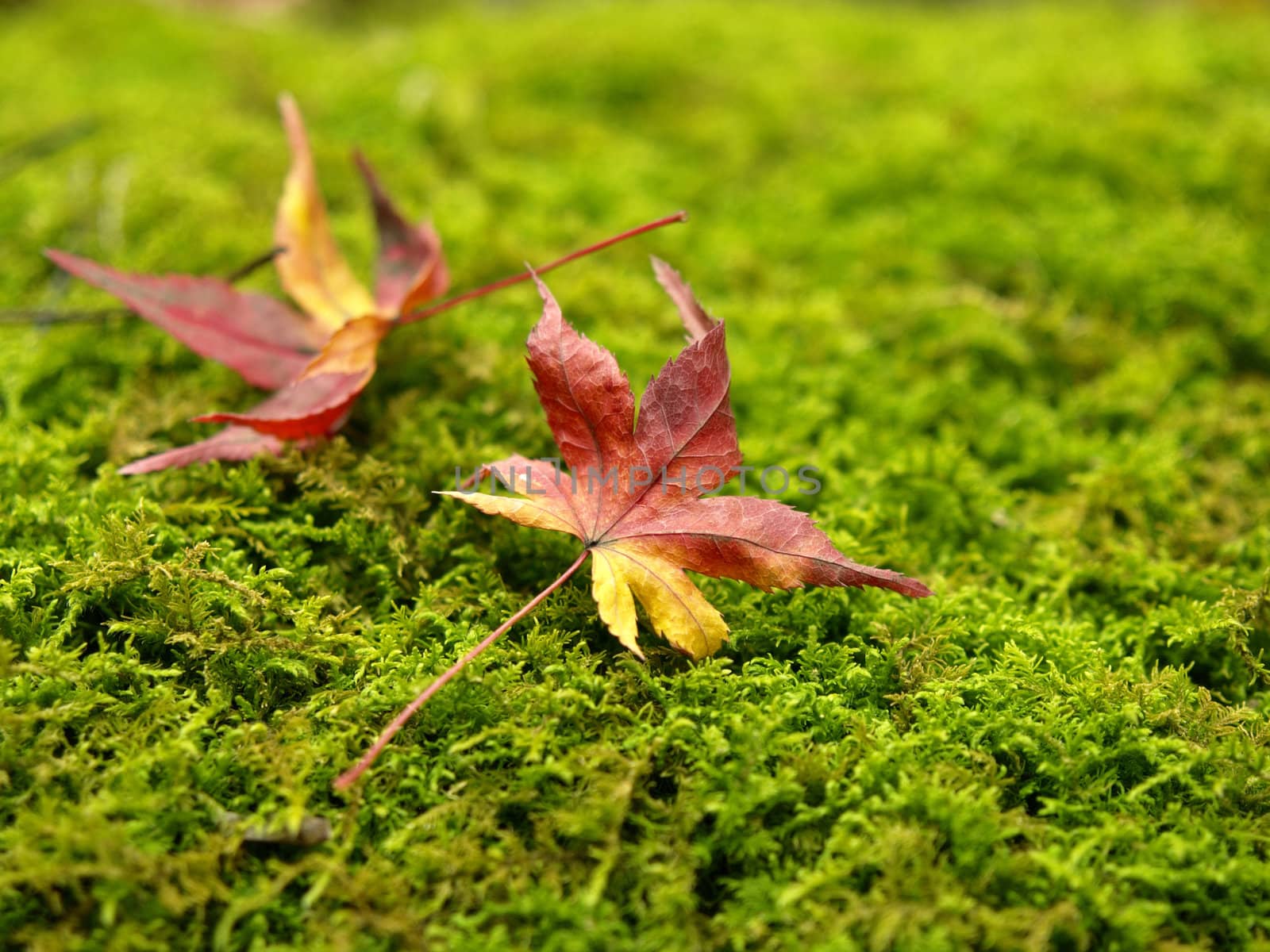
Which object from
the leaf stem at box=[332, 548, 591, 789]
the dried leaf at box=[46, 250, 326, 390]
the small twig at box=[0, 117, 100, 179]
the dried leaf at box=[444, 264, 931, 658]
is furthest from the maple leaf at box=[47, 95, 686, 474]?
the small twig at box=[0, 117, 100, 179]

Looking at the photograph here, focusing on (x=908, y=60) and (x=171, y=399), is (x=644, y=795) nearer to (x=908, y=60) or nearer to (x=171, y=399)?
(x=171, y=399)

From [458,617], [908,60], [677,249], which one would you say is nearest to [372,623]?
[458,617]

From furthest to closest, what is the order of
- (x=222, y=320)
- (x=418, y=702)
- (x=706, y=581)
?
1. (x=222, y=320)
2. (x=706, y=581)
3. (x=418, y=702)

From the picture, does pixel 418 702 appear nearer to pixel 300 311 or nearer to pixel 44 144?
pixel 300 311

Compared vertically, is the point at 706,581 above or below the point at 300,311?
below

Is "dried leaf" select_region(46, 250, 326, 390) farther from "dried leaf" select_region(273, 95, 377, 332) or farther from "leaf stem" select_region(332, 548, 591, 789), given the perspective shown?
"leaf stem" select_region(332, 548, 591, 789)

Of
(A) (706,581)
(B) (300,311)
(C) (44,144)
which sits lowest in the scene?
(A) (706,581)

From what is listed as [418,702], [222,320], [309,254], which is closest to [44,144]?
[309,254]
